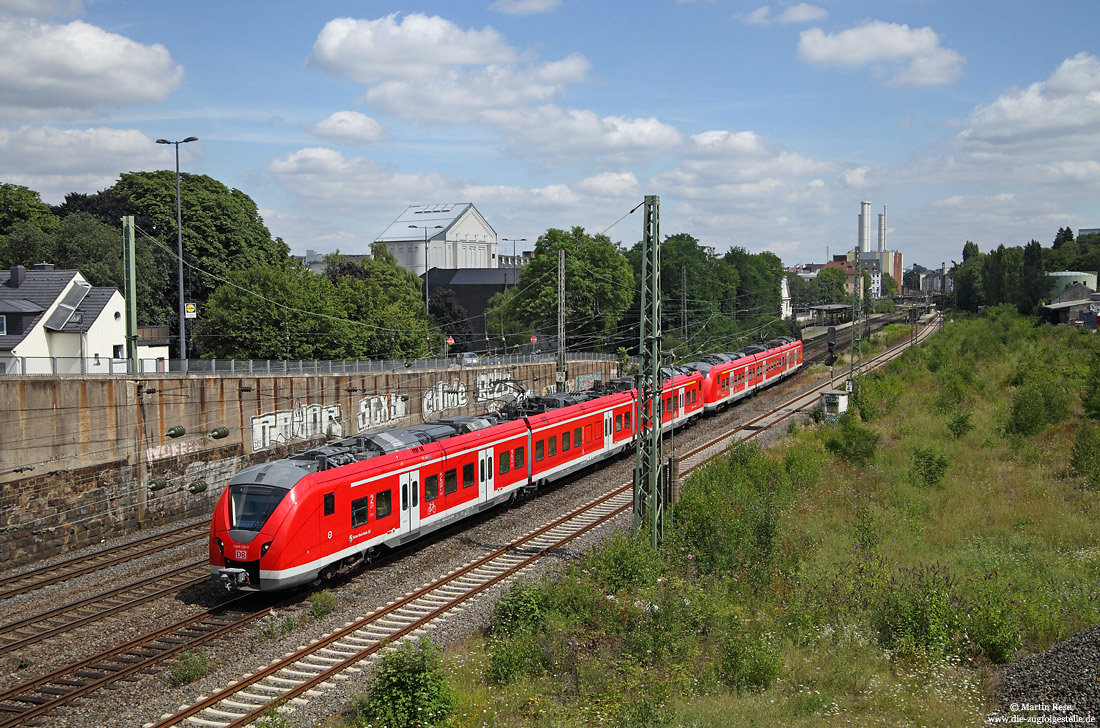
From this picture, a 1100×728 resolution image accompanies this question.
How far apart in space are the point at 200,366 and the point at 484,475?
12.1 metres

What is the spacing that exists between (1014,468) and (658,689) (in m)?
19.5

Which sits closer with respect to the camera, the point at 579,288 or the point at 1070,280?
the point at 579,288

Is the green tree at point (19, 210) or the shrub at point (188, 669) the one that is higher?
the green tree at point (19, 210)

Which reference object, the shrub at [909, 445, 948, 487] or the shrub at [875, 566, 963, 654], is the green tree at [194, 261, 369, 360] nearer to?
the shrub at [909, 445, 948, 487]

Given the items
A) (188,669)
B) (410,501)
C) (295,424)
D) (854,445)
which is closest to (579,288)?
(295,424)

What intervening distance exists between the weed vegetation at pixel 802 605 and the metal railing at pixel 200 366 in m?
16.3

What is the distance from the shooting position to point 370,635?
14.6 metres

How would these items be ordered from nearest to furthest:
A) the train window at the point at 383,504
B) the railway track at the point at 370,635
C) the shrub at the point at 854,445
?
the railway track at the point at 370,635, the train window at the point at 383,504, the shrub at the point at 854,445

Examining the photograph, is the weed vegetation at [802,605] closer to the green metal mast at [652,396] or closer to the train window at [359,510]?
the green metal mast at [652,396]

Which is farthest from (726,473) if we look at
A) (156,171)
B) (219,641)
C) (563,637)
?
(156,171)

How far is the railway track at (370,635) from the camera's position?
38.3 ft

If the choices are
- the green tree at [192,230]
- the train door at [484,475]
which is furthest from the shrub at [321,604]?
the green tree at [192,230]

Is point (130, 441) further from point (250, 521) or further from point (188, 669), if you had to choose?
point (188, 669)

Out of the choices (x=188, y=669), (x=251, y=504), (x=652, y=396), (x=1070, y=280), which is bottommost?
(x=188, y=669)
